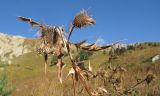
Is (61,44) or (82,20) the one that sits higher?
(82,20)

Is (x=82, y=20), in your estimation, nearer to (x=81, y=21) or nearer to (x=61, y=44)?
(x=81, y=21)

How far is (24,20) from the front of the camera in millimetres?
2064

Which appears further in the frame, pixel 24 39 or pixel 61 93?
pixel 24 39

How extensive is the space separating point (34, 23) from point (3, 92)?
4.40m

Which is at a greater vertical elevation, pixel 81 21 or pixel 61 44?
pixel 81 21

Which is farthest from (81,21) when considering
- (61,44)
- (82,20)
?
(61,44)

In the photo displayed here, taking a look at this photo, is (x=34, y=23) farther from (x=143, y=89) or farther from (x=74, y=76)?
(x=143, y=89)

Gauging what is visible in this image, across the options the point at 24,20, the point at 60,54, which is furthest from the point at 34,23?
the point at 60,54

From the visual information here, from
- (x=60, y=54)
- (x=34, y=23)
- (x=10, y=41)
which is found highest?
(x=10, y=41)

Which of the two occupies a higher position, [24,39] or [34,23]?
[24,39]

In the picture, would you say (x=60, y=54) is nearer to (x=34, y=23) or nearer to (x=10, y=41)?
(x=34, y=23)

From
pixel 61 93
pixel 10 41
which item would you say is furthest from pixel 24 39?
pixel 61 93

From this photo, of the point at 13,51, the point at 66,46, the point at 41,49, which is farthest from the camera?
the point at 13,51

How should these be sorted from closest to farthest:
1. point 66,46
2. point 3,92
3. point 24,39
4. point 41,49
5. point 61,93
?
point 66,46, point 41,49, point 3,92, point 61,93, point 24,39
